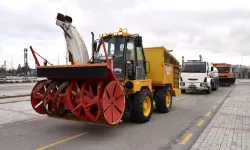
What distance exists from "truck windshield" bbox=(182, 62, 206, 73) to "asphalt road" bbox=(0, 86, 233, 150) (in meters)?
9.97

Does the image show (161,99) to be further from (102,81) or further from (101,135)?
(102,81)

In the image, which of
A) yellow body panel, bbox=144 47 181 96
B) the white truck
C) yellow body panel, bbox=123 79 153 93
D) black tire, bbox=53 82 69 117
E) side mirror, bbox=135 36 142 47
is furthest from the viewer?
the white truck

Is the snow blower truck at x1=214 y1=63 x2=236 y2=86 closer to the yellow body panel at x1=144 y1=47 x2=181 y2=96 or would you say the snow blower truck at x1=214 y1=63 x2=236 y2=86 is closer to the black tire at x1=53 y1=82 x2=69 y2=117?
the yellow body panel at x1=144 y1=47 x2=181 y2=96

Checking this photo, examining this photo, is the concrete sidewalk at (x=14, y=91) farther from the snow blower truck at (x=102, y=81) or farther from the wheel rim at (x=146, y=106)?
the wheel rim at (x=146, y=106)

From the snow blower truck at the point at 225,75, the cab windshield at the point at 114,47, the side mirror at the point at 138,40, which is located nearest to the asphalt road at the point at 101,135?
the cab windshield at the point at 114,47

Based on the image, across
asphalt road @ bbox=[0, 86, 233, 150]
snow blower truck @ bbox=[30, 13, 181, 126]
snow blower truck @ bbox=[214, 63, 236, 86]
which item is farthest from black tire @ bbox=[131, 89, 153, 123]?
snow blower truck @ bbox=[214, 63, 236, 86]

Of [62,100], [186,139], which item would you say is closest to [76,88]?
[62,100]

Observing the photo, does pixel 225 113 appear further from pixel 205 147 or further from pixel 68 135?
pixel 68 135

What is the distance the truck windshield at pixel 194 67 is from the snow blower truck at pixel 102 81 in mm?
9585

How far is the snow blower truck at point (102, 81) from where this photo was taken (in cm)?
617

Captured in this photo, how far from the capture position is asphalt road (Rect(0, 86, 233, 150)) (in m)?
5.73

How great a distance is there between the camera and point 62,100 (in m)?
6.72

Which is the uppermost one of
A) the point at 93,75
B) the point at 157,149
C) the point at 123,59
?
the point at 123,59

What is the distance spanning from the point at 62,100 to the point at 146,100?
2.91 metres
